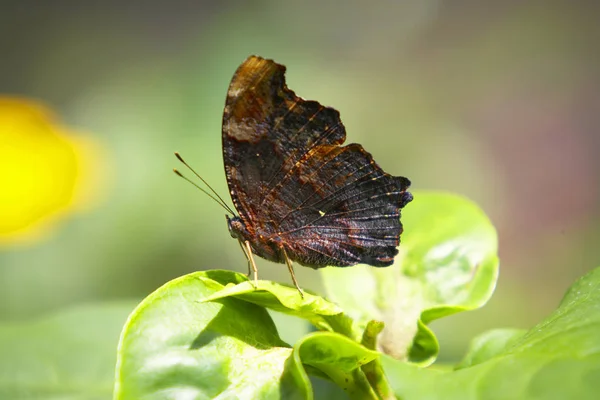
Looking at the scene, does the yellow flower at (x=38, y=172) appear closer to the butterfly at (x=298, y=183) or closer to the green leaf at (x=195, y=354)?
the butterfly at (x=298, y=183)

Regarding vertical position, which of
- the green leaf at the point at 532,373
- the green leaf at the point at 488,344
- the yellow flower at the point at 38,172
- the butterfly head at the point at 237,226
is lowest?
the green leaf at the point at 488,344

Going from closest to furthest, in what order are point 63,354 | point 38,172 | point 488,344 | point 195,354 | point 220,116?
1. point 195,354
2. point 488,344
3. point 63,354
4. point 38,172
5. point 220,116

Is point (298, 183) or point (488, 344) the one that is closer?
point (488, 344)

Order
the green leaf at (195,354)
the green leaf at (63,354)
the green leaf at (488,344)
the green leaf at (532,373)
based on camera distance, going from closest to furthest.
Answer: the green leaf at (532,373), the green leaf at (195,354), the green leaf at (488,344), the green leaf at (63,354)

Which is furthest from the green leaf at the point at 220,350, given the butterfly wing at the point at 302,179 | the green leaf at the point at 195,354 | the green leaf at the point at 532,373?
the butterfly wing at the point at 302,179

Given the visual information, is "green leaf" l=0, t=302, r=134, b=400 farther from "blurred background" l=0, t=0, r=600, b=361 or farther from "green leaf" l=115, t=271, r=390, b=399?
"blurred background" l=0, t=0, r=600, b=361

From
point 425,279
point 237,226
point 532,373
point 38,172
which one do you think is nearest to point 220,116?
point 38,172

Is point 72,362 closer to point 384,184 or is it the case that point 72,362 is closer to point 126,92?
point 384,184

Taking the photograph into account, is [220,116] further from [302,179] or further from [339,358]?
[339,358]
